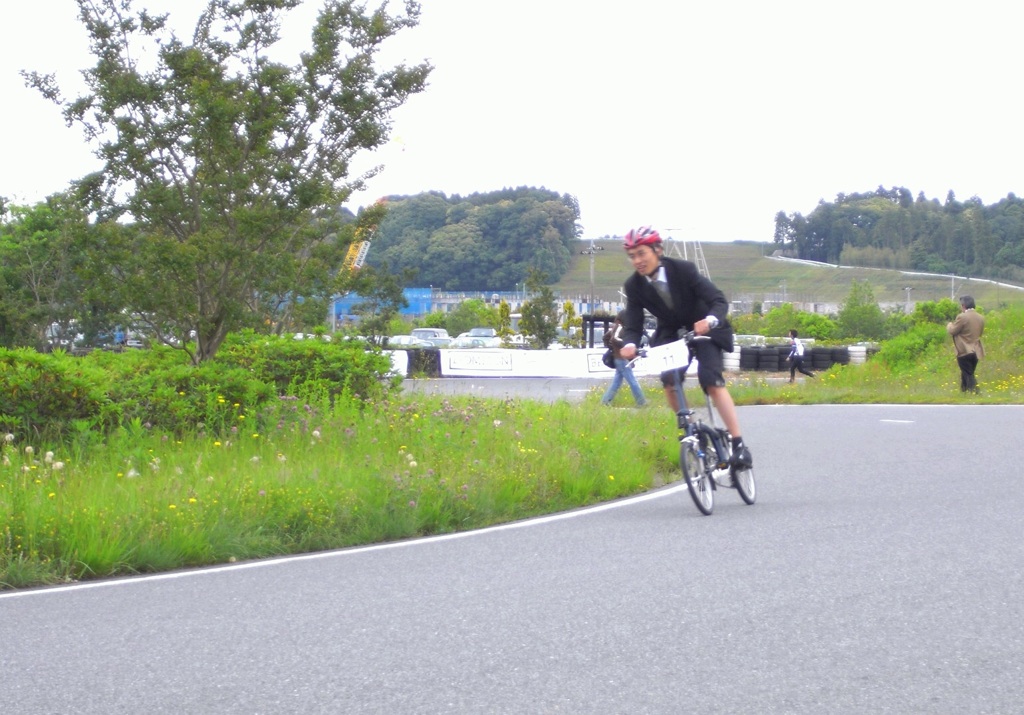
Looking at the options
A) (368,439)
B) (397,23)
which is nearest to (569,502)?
(368,439)

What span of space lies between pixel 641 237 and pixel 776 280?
102m

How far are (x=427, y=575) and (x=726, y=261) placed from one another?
11329 cm

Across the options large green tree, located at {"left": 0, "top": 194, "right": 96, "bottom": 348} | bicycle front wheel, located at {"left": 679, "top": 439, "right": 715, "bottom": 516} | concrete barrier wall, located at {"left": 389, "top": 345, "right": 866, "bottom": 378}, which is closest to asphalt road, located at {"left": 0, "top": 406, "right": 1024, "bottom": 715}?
bicycle front wheel, located at {"left": 679, "top": 439, "right": 715, "bottom": 516}

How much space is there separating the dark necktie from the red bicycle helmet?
29 cm

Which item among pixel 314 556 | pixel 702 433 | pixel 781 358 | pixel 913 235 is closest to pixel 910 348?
pixel 781 358

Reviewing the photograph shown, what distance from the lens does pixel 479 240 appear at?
108m

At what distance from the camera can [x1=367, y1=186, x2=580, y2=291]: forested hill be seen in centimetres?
10731

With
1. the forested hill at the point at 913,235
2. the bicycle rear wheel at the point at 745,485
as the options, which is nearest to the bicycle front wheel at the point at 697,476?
A: the bicycle rear wheel at the point at 745,485

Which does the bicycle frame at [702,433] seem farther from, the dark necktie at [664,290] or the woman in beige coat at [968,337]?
the woman in beige coat at [968,337]

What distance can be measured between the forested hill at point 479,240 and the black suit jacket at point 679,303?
95.7 m

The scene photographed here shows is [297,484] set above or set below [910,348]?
below

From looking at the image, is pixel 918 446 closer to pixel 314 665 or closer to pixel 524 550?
pixel 524 550

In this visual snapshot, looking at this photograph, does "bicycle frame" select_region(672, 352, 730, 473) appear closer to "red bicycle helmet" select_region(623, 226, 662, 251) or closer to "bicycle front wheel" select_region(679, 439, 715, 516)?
"bicycle front wheel" select_region(679, 439, 715, 516)

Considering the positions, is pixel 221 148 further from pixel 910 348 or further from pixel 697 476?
pixel 910 348
